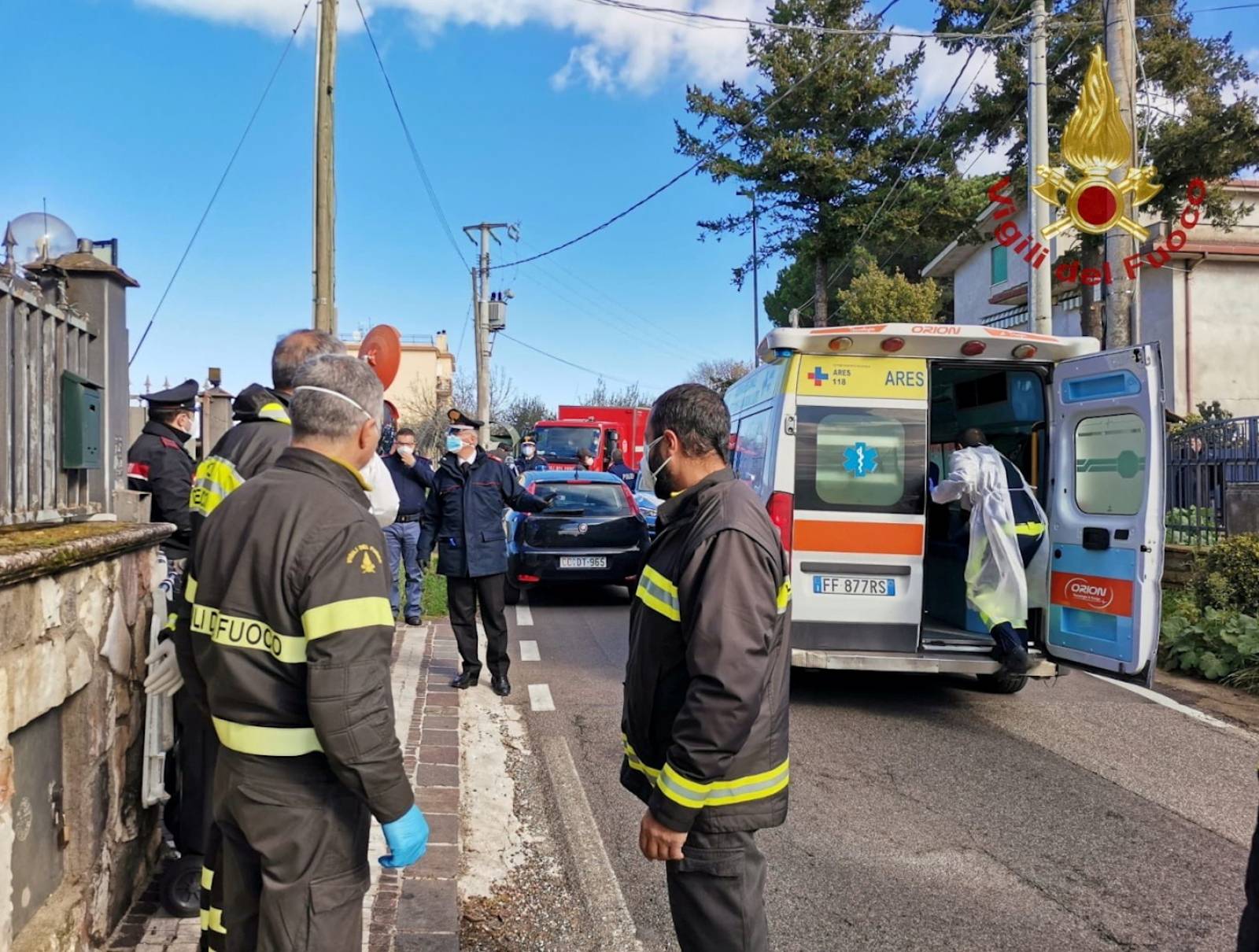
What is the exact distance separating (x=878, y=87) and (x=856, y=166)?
6.78 ft

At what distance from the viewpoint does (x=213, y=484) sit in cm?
307

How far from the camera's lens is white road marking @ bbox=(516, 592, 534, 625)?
10413mm

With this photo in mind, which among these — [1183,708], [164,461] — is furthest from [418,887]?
[1183,708]

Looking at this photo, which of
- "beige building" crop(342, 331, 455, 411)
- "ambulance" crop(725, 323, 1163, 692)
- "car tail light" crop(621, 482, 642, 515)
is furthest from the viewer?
"beige building" crop(342, 331, 455, 411)

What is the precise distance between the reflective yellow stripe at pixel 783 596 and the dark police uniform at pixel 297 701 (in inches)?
39.4

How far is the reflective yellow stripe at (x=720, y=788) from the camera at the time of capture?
7.45 ft

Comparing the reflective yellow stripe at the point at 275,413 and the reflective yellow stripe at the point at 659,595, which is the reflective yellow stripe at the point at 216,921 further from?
the reflective yellow stripe at the point at 275,413

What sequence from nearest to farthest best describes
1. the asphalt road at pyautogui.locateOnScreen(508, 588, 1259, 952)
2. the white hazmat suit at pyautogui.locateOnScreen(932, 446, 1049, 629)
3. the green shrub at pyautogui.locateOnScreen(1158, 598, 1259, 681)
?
the asphalt road at pyautogui.locateOnScreen(508, 588, 1259, 952) < the white hazmat suit at pyautogui.locateOnScreen(932, 446, 1049, 629) < the green shrub at pyautogui.locateOnScreen(1158, 598, 1259, 681)

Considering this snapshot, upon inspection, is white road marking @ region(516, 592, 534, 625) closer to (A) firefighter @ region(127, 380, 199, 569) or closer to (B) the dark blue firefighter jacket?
(B) the dark blue firefighter jacket

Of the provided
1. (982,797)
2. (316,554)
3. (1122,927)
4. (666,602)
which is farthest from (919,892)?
(316,554)

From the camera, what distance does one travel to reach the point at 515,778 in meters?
5.29

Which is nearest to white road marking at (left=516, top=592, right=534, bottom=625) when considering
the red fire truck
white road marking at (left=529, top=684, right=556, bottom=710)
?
white road marking at (left=529, top=684, right=556, bottom=710)

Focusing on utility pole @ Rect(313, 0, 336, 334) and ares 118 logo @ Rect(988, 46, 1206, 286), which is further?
ares 118 logo @ Rect(988, 46, 1206, 286)

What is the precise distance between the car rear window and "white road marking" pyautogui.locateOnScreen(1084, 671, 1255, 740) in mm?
5779
